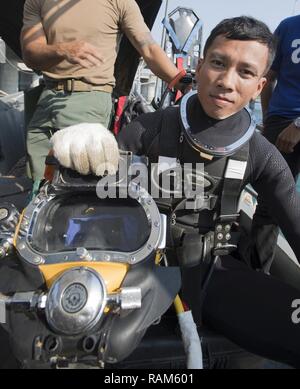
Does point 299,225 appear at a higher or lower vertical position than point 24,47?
lower

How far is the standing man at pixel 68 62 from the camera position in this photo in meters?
1.76

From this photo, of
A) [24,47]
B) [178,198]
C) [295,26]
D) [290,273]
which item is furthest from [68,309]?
Result: [295,26]

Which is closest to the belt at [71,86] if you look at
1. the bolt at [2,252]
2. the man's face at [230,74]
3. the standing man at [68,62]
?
the standing man at [68,62]

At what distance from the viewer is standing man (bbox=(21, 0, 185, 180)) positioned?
5.78 ft

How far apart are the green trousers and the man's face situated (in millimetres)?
927

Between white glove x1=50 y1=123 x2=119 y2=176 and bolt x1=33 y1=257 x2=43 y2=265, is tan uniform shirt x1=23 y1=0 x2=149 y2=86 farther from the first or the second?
bolt x1=33 y1=257 x2=43 y2=265

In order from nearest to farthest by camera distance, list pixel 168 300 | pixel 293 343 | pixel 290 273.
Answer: pixel 168 300
pixel 293 343
pixel 290 273

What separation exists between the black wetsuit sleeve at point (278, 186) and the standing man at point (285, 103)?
530 millimetres

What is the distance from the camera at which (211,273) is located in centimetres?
118

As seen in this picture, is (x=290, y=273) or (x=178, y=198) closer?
(x=178, y=198)

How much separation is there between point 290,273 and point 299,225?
800mm

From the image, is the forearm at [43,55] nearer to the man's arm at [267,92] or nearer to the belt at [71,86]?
the belt at [71,86]

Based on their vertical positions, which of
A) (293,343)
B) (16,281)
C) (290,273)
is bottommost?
(290,273)
